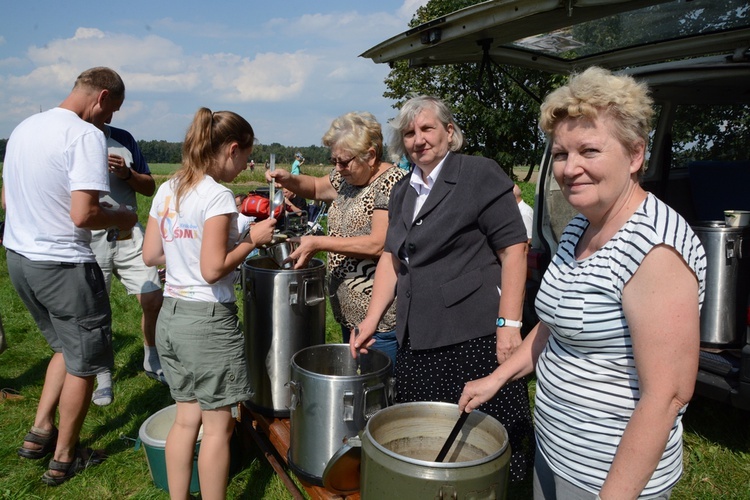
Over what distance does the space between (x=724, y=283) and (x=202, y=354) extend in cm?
264

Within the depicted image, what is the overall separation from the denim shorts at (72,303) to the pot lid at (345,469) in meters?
1.51

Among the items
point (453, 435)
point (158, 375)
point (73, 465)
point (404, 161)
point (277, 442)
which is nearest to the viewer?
point (453, 435)

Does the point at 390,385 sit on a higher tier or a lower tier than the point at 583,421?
lower

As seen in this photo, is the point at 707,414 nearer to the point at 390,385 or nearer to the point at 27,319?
the point at 390,385

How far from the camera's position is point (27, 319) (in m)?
6.42

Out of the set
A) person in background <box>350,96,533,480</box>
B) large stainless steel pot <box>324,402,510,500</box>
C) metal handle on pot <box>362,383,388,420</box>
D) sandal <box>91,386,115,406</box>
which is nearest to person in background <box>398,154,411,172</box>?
person in background <box>350,96,533,480</box>

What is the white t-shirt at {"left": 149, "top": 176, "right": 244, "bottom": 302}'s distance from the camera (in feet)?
7.91

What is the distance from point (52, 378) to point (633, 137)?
3.05 m

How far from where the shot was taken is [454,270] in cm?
232

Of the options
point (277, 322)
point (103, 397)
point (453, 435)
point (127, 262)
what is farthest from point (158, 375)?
point (453, 435)

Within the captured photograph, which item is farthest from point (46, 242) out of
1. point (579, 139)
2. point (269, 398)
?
point (579, 139)

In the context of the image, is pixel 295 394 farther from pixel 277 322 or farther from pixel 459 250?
→ pixel 459 250

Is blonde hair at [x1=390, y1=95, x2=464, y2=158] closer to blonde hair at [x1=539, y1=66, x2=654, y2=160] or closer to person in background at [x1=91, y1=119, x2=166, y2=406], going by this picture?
blonde hair at [x1=539, y1=66, x2=654, y2=160]

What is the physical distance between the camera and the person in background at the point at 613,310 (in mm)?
1307
